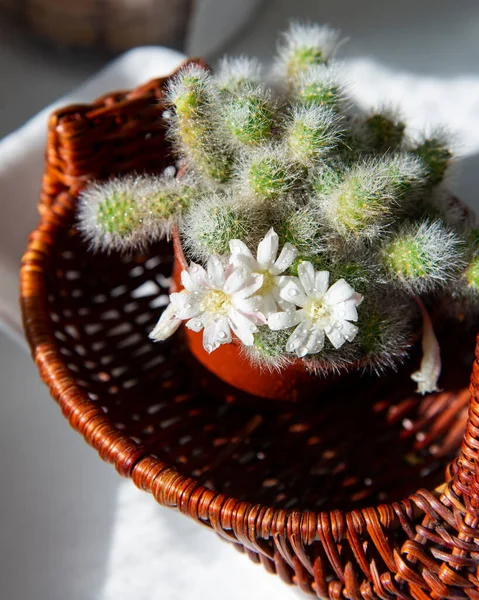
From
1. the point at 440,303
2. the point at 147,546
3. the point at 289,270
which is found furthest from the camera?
the point at 147,546

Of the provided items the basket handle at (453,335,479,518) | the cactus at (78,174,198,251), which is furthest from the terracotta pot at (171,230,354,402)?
the basket handle at (453,335,479,518)

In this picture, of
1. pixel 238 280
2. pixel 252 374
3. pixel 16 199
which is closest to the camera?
pixel 238 280

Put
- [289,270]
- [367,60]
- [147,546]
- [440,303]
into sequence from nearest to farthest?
1. [289,270]
2. [440,303]
3. [147,546]
4. [367,60]

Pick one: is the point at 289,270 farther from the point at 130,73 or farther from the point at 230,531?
the point at 130,73

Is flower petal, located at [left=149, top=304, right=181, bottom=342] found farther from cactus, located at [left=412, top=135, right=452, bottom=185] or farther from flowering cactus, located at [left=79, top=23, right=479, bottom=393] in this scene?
cactus, located at [left=412, top=135, right=452, bottom=185]

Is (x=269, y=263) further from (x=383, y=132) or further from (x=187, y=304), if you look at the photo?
(x=383, y=132)

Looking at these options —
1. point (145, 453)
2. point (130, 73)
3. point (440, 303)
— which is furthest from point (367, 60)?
point (145, 453)

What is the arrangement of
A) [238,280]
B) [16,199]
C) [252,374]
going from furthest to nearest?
[16,199]
[252,374]
[238,280]

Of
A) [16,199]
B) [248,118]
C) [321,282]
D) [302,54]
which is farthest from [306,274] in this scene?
[16,199]
